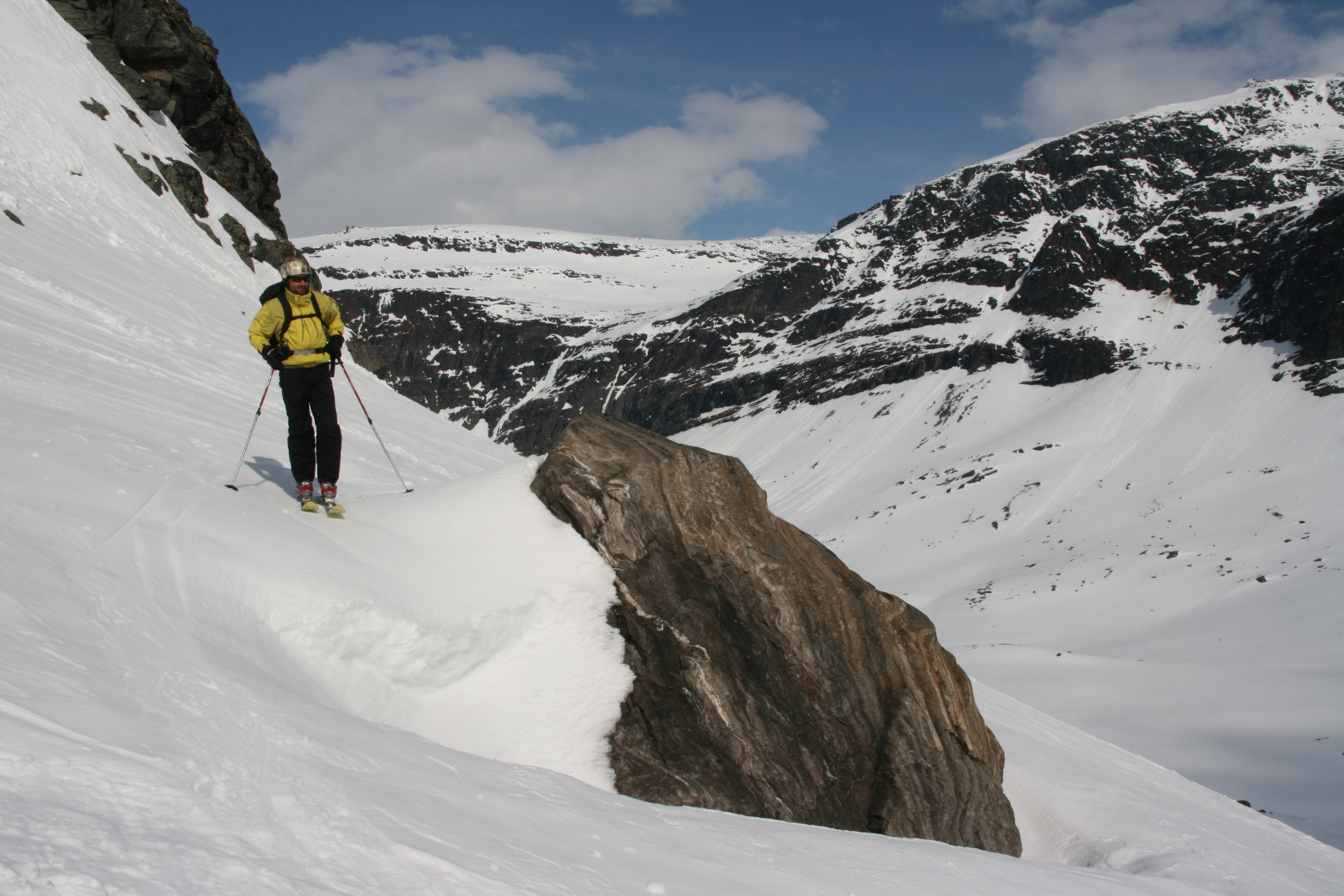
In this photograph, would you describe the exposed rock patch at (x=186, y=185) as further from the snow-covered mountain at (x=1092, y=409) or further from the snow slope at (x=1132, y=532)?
the snow-covered mountain at (x=1092, y=409)

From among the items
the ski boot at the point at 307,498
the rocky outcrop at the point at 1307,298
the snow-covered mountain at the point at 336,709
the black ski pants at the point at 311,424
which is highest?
the rocky outcrop at the point at 1307,298

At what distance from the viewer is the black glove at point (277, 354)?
683cm

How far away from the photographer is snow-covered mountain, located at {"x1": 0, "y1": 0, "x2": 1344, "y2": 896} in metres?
2.65

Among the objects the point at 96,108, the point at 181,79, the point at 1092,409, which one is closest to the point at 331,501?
the point at 96,108

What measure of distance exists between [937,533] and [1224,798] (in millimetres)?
58840

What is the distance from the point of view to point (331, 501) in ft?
22.2

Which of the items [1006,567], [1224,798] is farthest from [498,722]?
[1006,567]

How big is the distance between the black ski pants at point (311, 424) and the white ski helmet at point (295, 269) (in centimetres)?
74

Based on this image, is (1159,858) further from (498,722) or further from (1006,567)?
(1006,567)

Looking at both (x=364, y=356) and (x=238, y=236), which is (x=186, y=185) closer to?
(x=238, y=236)

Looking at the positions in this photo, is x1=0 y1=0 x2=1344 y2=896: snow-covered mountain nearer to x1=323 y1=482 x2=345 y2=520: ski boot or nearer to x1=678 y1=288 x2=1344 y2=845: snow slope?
x1=323 y1=482 x2=345 y2=520: ski boot

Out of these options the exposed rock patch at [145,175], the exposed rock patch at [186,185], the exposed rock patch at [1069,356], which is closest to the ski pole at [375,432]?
the exposed rock patch at [145,175]

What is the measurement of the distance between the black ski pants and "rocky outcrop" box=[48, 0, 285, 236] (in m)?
23.9

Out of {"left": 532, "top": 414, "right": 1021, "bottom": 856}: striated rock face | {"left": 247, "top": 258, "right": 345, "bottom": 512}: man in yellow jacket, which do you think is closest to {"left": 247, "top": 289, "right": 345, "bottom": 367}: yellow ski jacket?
{"left": 247, "top": 258, "right": 345, "bottom": 512}: man in yellow jacket
